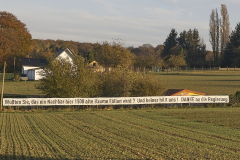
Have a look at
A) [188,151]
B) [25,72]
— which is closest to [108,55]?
[25,72]

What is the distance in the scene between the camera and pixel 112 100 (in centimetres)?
2683

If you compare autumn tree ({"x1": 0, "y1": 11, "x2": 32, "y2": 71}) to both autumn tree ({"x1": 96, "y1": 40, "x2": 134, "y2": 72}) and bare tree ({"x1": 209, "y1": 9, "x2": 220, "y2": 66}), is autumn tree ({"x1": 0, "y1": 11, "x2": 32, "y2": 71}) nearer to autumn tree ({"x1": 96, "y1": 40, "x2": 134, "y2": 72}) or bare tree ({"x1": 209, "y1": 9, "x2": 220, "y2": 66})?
autumn tree ({"x1": 96, "y1": 40, "x2": 134, "y2": 72})

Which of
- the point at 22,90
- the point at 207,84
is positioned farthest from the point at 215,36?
the point at 22,90

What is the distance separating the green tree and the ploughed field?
7953 mm

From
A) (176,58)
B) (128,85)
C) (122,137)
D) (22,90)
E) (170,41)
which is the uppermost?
(170,41)

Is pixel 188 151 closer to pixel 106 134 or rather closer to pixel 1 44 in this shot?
pixel 106 134

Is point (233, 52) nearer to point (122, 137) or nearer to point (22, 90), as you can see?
point (22, 90)

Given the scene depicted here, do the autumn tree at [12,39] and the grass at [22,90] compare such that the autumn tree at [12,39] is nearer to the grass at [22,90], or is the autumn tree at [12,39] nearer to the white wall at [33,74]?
the white wall at [33,74]

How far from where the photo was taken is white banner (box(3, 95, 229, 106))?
25375 mm

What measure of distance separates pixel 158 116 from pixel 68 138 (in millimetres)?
9870

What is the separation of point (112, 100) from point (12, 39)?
189ft

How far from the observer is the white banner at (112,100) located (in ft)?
83.3

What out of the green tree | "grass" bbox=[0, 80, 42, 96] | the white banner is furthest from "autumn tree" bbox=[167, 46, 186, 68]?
the green tree

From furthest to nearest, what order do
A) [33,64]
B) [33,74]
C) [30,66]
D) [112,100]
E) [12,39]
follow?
[12,39] → [33,64] → [30,66] → [33,74] → [112,100]
